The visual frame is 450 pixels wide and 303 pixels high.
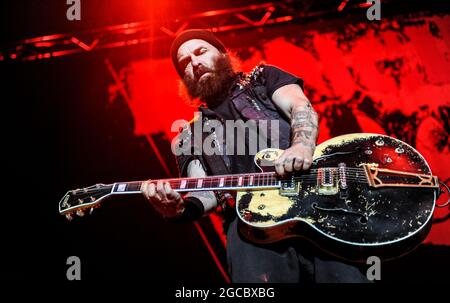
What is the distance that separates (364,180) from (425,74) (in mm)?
2694

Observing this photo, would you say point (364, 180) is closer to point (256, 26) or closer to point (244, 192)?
point (244, 192)

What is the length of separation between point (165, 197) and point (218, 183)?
38 cm

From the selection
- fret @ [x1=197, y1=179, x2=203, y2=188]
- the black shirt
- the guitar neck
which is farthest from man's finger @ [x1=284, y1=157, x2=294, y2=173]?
fret @ [x1=197, y1=179, x2=203, y2=188]

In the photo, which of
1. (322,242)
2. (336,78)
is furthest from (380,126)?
(322,242)

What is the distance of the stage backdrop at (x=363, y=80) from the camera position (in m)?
3.97

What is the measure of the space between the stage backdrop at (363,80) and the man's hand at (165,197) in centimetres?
212

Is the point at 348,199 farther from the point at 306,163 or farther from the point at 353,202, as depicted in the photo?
the point at 306,163

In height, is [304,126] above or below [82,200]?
above

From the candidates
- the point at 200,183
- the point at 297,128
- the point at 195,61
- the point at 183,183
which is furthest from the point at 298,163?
the point at 195,61

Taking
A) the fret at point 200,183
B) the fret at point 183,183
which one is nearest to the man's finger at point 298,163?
the fret at point 200,183

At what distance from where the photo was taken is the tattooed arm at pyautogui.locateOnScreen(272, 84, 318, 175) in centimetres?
215

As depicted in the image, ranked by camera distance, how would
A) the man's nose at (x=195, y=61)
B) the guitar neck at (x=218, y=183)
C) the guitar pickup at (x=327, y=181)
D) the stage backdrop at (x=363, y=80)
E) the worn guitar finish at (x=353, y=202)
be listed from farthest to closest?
1. the stage backdrop at (x=363, y=80)
2. the man's nose at (x=195, y=61)
3. the guitar neck at (x=218, y=183)
4. the guitar pickup at (x=327, y=181)
5. the worn guitar finish at (x=353, y=202)

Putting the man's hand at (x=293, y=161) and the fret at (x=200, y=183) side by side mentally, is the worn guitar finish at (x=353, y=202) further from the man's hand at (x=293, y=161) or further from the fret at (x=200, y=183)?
the fret at (x=200, y=183)

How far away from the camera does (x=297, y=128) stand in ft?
7.80
